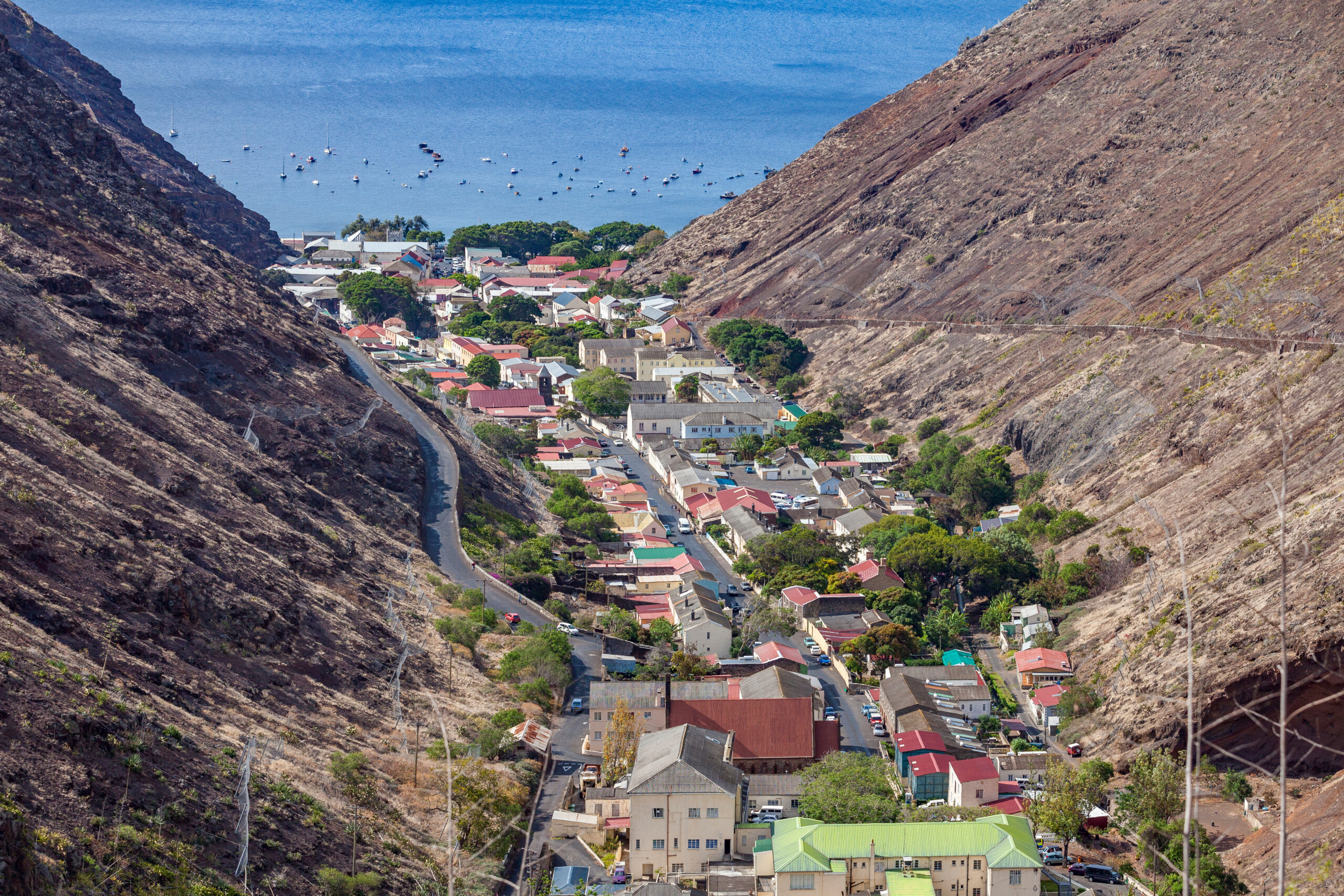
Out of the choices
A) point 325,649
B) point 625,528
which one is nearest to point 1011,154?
point 625,528

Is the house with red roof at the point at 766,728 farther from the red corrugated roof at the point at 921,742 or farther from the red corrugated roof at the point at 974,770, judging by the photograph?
the red corrugated roof at the point at 974,770

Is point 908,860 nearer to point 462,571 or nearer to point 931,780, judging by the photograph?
point 931,780

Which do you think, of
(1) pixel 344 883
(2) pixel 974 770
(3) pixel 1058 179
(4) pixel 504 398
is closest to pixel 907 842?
(2) pixel 974 770

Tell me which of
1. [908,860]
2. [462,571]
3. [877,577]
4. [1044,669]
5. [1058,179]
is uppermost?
[1058,179]

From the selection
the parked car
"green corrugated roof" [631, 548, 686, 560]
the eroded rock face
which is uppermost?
the eroded rock face

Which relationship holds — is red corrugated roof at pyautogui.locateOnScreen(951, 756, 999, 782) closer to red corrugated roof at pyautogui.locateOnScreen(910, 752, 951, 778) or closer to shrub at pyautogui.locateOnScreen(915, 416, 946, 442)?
red corrugated roof at pyautogui.locateOnScreen(910, 752, 951, 778)

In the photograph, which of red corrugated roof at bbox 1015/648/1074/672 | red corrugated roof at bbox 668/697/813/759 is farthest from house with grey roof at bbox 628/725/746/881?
red corrugated roof at bbox 1015/648/1074/672

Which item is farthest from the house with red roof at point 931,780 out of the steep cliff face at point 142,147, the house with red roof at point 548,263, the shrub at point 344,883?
the house with red roof at point 548,263
